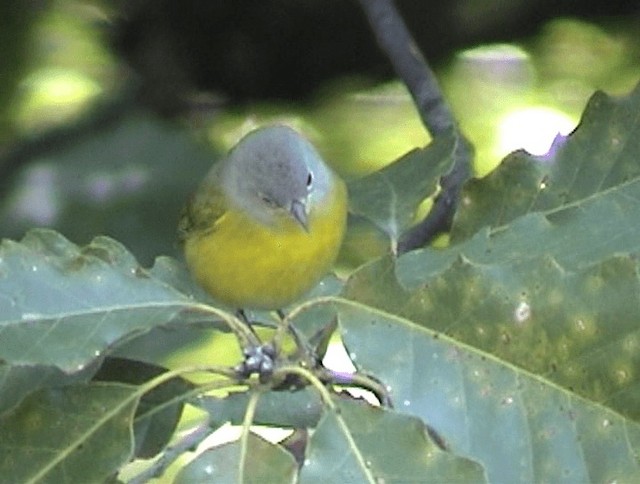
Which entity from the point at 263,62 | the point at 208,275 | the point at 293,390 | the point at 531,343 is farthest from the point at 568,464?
the point at 263,62

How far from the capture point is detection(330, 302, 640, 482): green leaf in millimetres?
1329

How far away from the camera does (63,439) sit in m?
1.40

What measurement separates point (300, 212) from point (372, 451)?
72 cm

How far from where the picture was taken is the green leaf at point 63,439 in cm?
138

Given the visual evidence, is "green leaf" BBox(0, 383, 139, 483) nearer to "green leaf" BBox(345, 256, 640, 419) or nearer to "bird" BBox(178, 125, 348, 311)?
"green leaf" BBox(345, 256, 640, 419)

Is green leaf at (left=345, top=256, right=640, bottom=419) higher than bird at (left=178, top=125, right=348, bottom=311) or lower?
higher

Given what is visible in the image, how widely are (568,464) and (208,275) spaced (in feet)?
2.37

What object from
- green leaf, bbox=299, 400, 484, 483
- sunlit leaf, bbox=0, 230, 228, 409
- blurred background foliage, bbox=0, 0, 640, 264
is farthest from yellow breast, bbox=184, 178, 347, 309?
blurred background foliage, bbox=0, 0, 640, 264

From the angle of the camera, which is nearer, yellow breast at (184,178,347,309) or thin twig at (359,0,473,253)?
yellow breast at (184,178,347,309)

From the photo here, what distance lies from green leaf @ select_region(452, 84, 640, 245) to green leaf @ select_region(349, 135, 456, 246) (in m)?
0.10

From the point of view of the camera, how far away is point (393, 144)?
11.7ft

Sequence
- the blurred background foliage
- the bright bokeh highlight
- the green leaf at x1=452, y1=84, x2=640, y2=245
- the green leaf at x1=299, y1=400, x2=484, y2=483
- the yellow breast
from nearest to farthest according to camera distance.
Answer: the green leaf at x1=299, y1=400, x2=484, y2=483 → the green leaf at x1=452, y1=84, x2=640, y2=245 → the yellow breast → the blurred background foliage → the bright bokeh highlight

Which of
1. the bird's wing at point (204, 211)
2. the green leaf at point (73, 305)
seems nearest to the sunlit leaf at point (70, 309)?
the green leaf at point (73, 305)

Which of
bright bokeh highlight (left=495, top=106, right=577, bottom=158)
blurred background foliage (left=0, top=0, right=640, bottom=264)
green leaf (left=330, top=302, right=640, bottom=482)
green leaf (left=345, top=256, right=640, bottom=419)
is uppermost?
green leaf (left=345, top=256, right=640, bottom=419)
